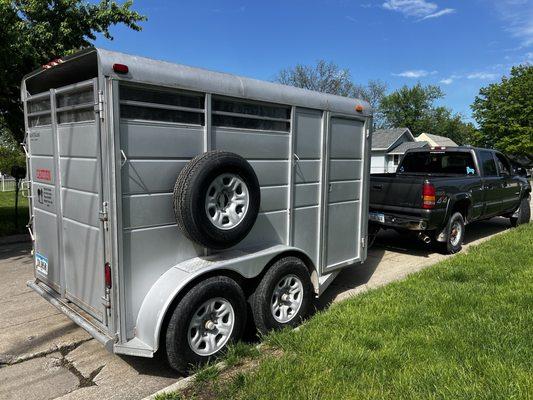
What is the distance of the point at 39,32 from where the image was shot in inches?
324

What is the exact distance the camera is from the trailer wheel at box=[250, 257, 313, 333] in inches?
158

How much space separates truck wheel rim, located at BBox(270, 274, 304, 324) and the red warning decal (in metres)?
2.39

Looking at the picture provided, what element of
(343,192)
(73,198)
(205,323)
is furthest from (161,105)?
(343,192)

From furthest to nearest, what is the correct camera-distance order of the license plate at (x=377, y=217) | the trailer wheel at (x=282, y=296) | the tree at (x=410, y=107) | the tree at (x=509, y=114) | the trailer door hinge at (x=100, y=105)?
the tree at (x=410, y=107), the tree at (x=509, y=114), the license plate at (x=377, y=217), the trailer wheel at (x=282, y=296), the trailer door hinge at (x=100, y=105)

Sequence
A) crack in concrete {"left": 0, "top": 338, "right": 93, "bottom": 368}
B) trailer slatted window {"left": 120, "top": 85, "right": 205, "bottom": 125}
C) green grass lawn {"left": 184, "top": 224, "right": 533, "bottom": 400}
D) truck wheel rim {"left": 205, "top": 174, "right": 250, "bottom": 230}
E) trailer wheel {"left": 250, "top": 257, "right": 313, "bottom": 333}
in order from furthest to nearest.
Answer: trailer wheel {"left": 250, "top": 257, "right": 313, "bottom": 333}, crack in concrete {"left": 0, "top": 338, "right": 93, "bottom": 368}, truck wheel rim {"left": 205, "top": 174, "right": 250, "bottom": 230}, trailer slatted window {"left": 120, "top": 85, "right": 205, "bottom": 125}, green grass lawn {"left": 184, "top": 224, "right": 533, "bottom": 400}

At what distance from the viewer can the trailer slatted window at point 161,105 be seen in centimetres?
323

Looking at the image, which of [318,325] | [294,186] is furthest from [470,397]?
[294,186]

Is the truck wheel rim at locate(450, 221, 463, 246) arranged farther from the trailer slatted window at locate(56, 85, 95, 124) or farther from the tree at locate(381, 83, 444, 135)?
the tree at locate(381, 83, 444, 135)

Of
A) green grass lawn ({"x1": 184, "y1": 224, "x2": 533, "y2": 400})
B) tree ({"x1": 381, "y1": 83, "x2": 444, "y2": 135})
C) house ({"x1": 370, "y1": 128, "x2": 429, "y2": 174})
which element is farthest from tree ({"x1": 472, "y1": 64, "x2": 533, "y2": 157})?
green grass lawn ({"x1": 184, "y1": 224, "x2": 533, "y2": 400})

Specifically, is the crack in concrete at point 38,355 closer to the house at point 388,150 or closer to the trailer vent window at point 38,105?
the trailer vent window at point 38,105

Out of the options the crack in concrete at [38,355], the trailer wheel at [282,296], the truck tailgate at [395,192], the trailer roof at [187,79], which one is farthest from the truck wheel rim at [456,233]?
the crack in concrete at [38,355]

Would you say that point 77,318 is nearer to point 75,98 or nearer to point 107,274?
point 107,274

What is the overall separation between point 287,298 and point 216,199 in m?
1.34

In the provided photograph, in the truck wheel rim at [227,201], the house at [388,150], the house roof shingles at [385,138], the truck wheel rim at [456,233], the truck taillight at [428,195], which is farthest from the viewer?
the house roof shingles at [385,138]
